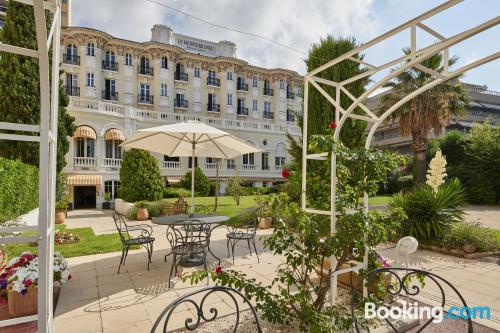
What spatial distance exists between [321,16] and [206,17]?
3026 mm

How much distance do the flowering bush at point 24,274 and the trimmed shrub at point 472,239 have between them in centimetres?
865

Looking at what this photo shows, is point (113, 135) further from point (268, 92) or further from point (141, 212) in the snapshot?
point (268, 92)

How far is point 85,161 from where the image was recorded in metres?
21.8

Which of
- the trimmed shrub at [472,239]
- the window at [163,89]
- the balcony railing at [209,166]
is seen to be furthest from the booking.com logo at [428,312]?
the window at [163,89]

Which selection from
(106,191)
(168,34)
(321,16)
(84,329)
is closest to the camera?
(84,329)

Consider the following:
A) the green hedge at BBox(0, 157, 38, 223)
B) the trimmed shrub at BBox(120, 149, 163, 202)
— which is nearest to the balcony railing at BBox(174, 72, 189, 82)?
the trimmed shrub at BBox(120, 149, 163, 202)

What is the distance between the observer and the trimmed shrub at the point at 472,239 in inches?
283

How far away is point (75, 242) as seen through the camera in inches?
344

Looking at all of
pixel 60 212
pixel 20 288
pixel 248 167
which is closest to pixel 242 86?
pixel 248 167

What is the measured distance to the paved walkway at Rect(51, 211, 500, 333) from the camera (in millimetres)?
3826

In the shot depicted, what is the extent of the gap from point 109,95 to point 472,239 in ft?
98.8

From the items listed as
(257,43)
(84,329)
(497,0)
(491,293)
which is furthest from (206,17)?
(491,293)

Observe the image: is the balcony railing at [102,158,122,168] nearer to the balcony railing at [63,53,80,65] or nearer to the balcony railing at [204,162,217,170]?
the balcony railing at [204,162,217,170]

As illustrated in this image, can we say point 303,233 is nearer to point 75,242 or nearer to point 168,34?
point 75,242
